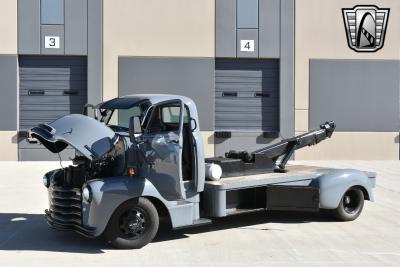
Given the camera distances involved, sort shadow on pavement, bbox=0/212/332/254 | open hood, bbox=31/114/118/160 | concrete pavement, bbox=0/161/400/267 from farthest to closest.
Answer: shadow on pavement, bbox=0/212/332/254, open hood, bbox=31/114/118/160, concrete pavement, bbox=0/161/400/267

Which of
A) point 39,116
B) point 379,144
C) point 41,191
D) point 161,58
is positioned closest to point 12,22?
point 39,116

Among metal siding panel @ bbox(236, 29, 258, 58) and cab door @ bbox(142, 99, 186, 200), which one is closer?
cab door @ bbox(142, 99, 186, 200)

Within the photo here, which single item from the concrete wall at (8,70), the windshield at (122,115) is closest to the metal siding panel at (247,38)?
the concrete wall at (8,70)

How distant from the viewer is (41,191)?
515 inches

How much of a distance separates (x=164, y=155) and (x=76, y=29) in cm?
1292

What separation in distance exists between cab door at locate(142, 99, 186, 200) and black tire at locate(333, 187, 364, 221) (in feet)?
9.79

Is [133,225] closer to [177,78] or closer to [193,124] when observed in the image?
[193,124]

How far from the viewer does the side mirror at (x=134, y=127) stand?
7512mm

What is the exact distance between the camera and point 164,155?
7.92 metres

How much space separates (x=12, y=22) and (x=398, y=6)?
12846 millimetres

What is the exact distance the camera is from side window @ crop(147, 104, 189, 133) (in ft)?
26.8

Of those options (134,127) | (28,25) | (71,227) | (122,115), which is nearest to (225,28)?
(28,25)

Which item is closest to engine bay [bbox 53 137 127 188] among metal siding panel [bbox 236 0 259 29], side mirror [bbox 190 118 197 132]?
side mirror [bbox 190 118 197 132]

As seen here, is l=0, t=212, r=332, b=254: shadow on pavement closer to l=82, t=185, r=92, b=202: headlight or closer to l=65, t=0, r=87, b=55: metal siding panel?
l=82, t=185, r=92, b=202: headlight
